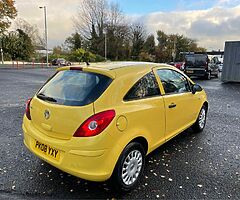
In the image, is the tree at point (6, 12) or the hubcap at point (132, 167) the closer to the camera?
the hubcap at point (132, 167)

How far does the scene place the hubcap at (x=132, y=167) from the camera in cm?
281

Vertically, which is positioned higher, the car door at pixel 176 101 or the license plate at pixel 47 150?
the car door at pixel 176 101

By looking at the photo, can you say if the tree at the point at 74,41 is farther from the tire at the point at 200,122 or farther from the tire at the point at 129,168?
the tire at the point at 129,168

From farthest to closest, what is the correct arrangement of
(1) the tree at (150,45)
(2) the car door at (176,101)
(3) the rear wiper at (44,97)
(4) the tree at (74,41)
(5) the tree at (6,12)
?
(1) the tree at (150,45) < (4) the tree at (74,41) < (5) the tree at (6,12) < (2) the car door at (176,101) < (3) the rear wiper at (44,97)

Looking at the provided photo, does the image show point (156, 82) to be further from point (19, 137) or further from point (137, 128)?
point (19, 137)

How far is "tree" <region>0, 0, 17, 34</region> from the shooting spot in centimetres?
3513

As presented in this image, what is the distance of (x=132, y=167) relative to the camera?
2.90 meters

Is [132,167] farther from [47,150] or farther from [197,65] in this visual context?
[197,65]

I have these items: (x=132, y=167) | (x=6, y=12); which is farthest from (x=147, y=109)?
(x=6, y=12)

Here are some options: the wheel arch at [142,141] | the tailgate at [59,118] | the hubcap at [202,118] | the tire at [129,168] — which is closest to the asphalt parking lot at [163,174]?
the tire at [129,168]

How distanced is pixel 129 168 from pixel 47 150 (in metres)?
1.02

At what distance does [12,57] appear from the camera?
47.6 meters

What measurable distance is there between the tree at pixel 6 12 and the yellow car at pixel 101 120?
38.3 meters

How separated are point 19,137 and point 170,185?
10.2 feet
